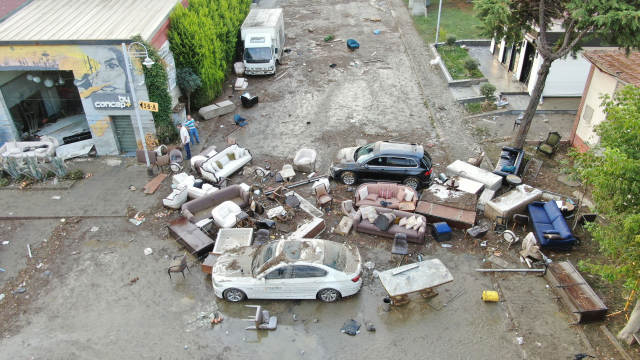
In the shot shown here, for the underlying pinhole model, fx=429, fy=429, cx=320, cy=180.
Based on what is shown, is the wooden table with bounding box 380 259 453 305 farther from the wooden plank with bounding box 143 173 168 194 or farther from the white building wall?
the wooden plank with bounding box 143 173 168 194

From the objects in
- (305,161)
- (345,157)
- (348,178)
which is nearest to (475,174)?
(348,178)

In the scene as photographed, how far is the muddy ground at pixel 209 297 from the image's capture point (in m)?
10.2

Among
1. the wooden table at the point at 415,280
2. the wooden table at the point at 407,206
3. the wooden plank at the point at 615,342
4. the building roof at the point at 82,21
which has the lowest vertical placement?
the wooden plank at the point at 615,342

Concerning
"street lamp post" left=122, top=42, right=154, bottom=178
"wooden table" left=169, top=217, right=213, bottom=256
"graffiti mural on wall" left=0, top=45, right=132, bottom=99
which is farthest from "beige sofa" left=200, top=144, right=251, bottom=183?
"graffiti mural on wall" left=0, top=45, right=132, bottom=99

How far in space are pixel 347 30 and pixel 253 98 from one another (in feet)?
45.8

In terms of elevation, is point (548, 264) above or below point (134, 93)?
below

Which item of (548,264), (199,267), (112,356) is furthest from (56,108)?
(548,264)

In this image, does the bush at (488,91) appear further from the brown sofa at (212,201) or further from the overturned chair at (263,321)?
the overturned chair at (263,321)

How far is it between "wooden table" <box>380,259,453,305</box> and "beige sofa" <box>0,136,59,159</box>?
1471cm

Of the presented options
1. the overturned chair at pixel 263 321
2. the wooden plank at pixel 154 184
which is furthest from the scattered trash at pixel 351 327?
the wooden plank at pixel 154 184

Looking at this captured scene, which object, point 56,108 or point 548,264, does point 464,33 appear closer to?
point 548,264

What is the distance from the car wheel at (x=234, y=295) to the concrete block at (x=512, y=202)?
27.1ft

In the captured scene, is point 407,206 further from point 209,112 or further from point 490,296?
point 209,112

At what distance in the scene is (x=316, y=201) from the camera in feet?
49.4
